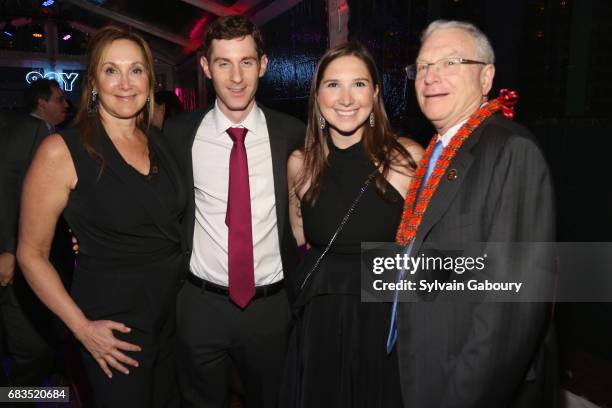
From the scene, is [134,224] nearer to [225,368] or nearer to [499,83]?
[225,368]

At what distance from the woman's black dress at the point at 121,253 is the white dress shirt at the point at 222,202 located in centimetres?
19

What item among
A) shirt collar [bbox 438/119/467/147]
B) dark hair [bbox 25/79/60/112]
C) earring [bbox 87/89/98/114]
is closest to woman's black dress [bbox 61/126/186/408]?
earring [bbox 87/89/98/114]

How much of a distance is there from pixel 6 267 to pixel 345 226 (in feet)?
5.95

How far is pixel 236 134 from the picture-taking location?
2.11 m

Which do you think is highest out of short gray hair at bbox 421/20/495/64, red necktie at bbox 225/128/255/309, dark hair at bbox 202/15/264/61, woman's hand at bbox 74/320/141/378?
dark hair at bbox 202/15/264/61

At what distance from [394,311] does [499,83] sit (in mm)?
2896

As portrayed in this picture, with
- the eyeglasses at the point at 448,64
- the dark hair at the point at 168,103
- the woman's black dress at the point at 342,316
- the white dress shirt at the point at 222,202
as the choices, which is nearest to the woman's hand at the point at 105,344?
→ the white dress shirt at the point at 222,202

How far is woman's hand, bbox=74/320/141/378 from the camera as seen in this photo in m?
1.76

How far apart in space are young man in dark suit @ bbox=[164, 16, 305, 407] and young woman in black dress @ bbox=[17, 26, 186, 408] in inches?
5.3

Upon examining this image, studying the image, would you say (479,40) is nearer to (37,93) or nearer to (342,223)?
(342,223)

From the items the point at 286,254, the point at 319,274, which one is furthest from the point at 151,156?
the point at 319,274

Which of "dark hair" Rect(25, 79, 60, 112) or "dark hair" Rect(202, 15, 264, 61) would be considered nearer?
"dark hair" Rect(202, 15, 264, 61)

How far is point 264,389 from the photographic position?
2.15 m

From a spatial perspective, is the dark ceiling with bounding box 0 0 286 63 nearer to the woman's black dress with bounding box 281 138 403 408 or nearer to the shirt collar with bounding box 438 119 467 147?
the woman's black dress with bounding box 281 138 403 408
